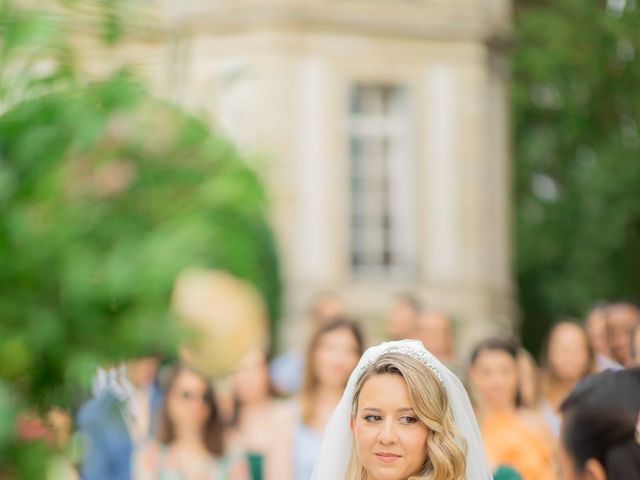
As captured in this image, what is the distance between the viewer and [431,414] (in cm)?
434

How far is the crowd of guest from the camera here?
7352 millimetres

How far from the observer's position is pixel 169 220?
4.13 meters

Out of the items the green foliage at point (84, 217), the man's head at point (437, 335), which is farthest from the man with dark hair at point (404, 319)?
the green foliage at point (84, 217)

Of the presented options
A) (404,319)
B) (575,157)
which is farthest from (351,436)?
(575,157)

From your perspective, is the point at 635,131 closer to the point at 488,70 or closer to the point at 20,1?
the point at 488,70

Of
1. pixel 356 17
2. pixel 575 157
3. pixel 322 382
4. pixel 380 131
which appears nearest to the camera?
pixel 322 382

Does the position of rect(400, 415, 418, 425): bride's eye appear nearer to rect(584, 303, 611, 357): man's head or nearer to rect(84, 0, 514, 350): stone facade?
rect(584, 303, 611, 357): man's head

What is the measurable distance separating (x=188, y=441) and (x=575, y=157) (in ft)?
64.5

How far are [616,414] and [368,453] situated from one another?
67cm

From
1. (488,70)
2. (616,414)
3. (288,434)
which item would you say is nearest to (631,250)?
(488,70)

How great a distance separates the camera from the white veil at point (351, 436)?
4.51 meters

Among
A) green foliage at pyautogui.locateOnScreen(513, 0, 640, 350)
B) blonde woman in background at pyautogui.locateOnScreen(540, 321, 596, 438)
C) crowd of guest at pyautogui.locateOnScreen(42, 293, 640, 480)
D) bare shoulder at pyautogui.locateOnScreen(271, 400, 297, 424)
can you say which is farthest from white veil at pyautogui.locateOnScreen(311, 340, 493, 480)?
green foliage at pyautogui.locateOnScreen(513, 0, 640, 350)

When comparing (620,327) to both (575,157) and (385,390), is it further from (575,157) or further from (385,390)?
(575,157)

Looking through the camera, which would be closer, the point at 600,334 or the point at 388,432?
the point at 388,432
